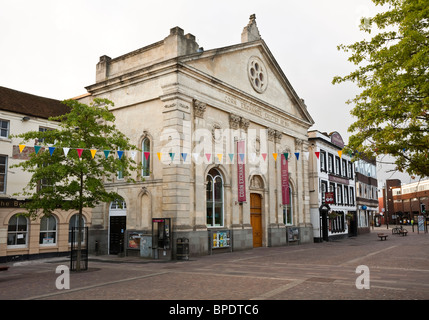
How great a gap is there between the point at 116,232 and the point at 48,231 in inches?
192

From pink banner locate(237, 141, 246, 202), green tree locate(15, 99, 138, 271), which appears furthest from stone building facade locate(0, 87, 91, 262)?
pink banner locate(237, 141, 246, 202)

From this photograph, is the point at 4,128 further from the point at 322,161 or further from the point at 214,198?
the point at 322,161

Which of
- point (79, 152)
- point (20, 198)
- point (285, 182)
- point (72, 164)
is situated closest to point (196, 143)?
point (72, 164)

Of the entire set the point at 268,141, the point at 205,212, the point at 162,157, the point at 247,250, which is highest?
the point at 268,141

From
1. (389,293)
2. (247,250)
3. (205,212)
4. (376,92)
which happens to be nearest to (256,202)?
(247,250)

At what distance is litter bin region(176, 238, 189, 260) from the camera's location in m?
19.2

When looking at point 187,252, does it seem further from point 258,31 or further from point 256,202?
point 258,31

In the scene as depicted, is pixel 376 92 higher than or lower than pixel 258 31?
lower

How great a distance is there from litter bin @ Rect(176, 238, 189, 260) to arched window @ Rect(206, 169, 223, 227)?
3.20 metres

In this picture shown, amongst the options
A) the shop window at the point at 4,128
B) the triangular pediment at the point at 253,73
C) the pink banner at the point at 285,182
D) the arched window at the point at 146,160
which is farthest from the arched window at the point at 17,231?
the pink banner at the point at 285,182

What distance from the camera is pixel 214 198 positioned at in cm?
2297

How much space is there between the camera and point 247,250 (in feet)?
80.2

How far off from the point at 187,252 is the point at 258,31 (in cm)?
1855

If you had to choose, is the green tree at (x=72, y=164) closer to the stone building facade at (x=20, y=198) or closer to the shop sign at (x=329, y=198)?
the stone building facade at (x=20, y=198)
